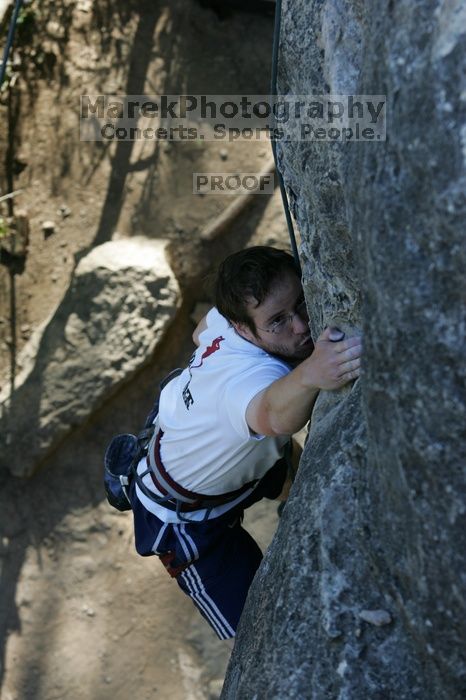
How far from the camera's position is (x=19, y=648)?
13.4 ft

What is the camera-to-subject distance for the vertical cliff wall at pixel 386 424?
4.16 ft

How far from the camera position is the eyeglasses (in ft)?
6.73

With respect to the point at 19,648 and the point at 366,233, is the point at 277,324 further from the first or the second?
the point at 19,648

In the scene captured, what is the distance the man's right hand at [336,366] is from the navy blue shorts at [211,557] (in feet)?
2.17

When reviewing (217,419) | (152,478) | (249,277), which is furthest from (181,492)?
(249,277)

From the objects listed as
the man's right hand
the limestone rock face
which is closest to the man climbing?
the man's right hand

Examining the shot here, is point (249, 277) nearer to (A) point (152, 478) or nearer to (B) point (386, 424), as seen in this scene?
(A) point (152, 478)

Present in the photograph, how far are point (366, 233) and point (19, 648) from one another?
130 inches

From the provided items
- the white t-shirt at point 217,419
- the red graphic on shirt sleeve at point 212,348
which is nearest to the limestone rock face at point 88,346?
the white t-shirt at point 217,419

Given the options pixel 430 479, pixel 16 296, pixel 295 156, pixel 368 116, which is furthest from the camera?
pixel 16 296

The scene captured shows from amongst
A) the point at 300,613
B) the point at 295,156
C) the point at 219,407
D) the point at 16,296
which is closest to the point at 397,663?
the point at 300,613

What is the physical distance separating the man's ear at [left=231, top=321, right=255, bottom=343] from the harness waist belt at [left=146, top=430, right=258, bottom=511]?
40cm

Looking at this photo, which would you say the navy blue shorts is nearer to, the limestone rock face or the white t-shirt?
the white t-shirt

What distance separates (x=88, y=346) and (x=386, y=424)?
2.83 metres
